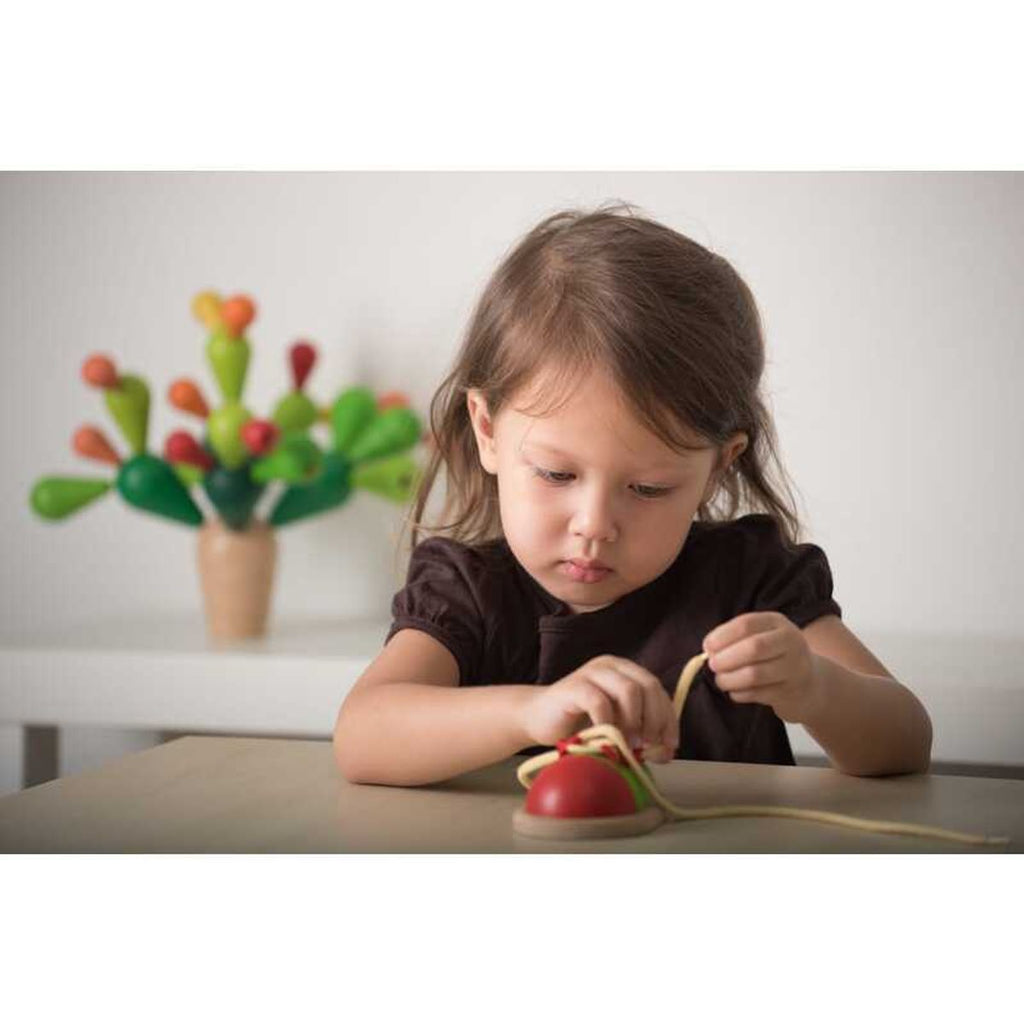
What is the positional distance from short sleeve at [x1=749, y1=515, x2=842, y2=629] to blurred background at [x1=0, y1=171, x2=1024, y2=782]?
67cm

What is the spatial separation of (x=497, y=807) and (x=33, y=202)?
1.68m

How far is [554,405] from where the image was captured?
0.81 meters

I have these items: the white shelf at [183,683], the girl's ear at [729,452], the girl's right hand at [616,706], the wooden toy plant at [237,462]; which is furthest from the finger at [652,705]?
the wooden toy plant at [237,462]

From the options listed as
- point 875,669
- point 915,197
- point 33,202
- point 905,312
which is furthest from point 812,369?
point 33,202

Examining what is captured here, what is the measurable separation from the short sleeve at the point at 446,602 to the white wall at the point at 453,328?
3.12 ft

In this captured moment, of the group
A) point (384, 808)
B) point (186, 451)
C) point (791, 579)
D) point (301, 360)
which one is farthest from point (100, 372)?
point (384, 808)

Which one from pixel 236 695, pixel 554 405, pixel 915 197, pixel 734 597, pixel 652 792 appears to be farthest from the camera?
pixel 915 197

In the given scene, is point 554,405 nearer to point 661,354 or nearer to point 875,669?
point 661,354

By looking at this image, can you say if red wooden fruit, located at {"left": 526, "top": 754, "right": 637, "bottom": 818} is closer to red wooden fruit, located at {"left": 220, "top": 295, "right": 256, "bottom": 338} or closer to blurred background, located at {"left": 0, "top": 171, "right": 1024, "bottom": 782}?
blurred background, located at {"left": 0, "top": 171, "right": 1024, "bottom": 782}

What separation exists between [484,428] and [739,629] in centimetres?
29

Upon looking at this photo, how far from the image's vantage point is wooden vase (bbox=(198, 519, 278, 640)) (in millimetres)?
1853

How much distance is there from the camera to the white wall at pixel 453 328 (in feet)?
5.98

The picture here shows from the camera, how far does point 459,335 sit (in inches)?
77.8

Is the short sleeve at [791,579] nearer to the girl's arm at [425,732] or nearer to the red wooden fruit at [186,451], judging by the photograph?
the girl's arm at [425,732]
